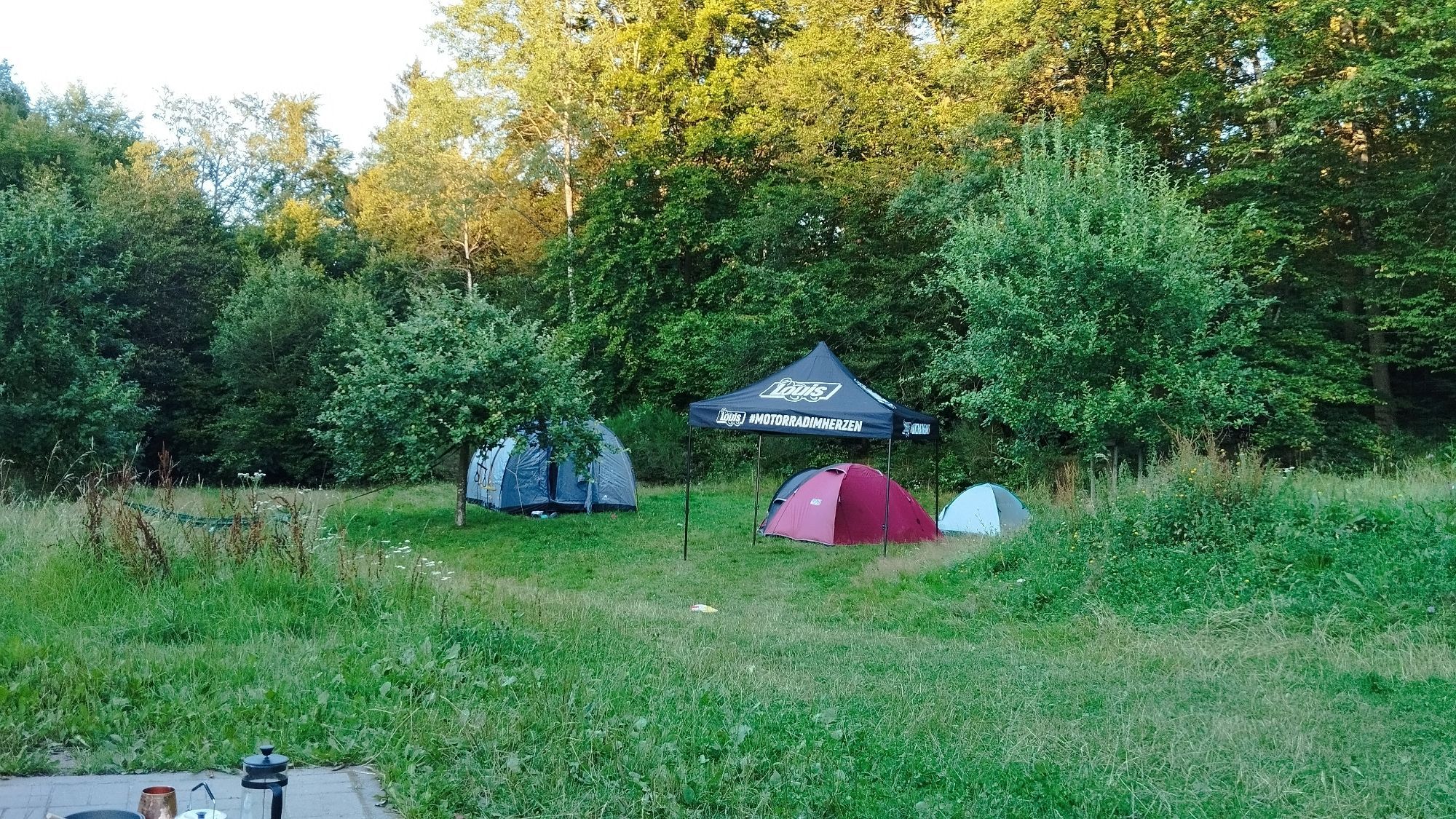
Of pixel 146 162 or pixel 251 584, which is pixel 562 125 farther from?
pixel 251 584

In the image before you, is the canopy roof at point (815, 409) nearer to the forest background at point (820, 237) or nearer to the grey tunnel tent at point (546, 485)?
the forest background at point (820, 237)

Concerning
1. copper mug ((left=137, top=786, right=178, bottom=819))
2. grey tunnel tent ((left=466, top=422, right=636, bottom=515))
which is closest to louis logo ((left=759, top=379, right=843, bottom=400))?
grey tunnel tent ((left=466, top=422, right=636, bottom=515))

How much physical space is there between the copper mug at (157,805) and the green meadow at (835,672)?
2.94ft

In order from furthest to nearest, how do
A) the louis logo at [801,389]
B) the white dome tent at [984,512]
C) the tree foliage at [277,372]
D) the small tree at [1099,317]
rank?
1. the tree foliage at [277,372]
2. the white dome tent at [984,512]
3. the small tree at [1099,317]
4. the louis logo at [801,389]

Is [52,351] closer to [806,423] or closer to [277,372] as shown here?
[277,372]

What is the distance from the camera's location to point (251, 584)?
260 inches

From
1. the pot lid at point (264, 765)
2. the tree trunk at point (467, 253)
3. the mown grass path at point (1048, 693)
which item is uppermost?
the tree trunk at point (467, 253)

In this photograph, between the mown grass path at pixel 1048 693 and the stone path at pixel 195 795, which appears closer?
the stone path at pixel 195 795

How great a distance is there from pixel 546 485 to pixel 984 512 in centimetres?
800

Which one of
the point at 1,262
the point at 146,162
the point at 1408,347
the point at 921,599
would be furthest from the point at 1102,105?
the point at 146,162

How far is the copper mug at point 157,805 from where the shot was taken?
2783 millimetres

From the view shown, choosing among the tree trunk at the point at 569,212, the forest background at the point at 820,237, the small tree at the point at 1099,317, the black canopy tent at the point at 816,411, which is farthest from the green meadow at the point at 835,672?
the tree trunk at the point at 569,212

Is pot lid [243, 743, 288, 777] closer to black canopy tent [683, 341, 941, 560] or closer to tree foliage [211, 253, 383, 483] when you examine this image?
black canopy tent [683, 341, 941, 560]

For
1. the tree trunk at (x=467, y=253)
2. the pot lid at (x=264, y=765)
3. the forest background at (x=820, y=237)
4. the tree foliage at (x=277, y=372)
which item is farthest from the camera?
the tree trunk at (x=467, y=253)
